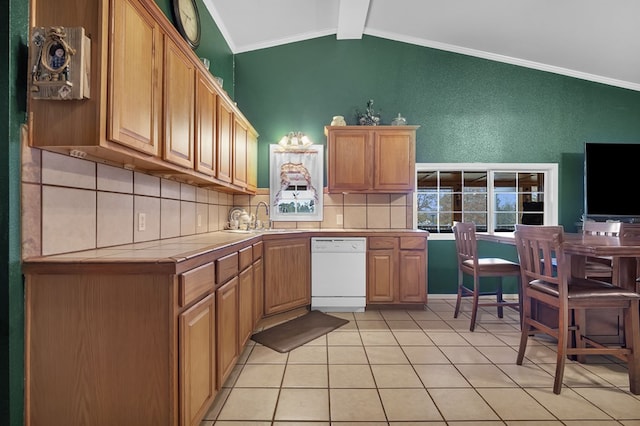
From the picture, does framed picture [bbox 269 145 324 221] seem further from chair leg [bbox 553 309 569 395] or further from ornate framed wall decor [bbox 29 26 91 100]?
ornate framed wall decor [bbox 29 26 91 100]

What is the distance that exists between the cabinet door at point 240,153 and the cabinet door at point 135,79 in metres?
1.35

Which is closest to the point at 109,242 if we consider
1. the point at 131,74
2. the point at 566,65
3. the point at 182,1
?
the point at 131,74

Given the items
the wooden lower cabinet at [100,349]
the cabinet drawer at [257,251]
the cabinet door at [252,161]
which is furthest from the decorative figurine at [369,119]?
the wooden lower cabinet at [100,349]

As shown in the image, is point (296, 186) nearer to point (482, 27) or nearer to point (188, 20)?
point (188, 20)

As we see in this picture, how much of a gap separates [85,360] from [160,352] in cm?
29

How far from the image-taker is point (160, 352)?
1.25 m

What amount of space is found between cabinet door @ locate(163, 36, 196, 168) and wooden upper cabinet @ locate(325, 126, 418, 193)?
1.93 meters

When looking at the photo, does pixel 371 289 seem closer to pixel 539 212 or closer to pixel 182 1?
pixel 539 212

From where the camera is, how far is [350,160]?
3.73 metres

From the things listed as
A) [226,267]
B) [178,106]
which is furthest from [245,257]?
[178,106]

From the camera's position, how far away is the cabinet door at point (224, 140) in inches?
103

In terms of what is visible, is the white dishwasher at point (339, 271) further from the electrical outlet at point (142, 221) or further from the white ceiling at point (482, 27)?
the white ceiling at point (482, 27)

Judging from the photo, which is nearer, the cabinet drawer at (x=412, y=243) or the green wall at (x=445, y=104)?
the cabinet drawer at (x=412, y=243)

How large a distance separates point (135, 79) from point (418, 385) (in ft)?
7.60
